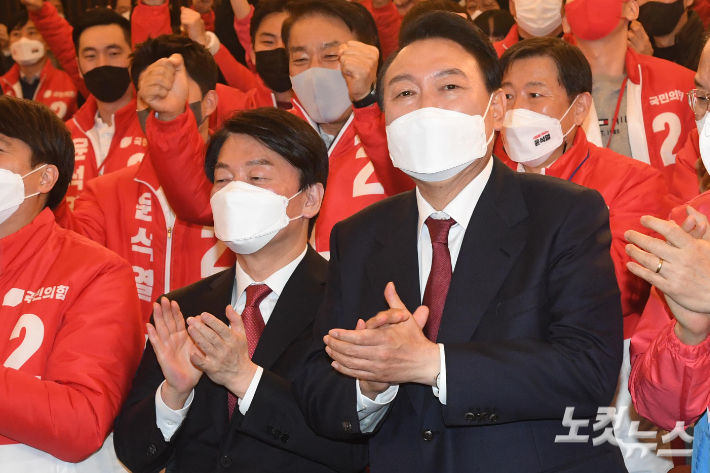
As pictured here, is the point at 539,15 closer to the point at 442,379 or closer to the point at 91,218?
the point at 91,218

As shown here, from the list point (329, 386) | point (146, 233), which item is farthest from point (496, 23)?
point (329, 386)

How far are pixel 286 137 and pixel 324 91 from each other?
832 millimetres

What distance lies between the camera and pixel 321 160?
305 cm

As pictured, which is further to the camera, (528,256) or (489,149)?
(489,149)

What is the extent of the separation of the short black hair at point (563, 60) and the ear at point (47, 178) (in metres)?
1.86

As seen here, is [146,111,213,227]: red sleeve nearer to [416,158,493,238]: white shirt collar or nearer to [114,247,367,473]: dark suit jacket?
[114,247,367,473]: dark suit jacket

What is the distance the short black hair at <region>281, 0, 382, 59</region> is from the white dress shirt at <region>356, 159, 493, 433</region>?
172 cm

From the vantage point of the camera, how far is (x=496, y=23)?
5.10 m

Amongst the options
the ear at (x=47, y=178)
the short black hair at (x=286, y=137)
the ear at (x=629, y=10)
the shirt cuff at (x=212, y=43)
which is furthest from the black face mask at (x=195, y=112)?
the ear at (x=629, y=10)

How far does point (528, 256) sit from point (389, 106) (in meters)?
0.61

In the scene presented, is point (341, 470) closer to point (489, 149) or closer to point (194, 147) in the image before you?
point (489, 149)

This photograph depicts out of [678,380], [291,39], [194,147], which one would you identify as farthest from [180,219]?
[678,380]

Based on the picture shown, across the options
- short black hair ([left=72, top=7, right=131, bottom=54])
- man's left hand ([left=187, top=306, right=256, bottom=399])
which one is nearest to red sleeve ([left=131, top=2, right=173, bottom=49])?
short black hair ([left=72, top=7, right=131, bottom=54])

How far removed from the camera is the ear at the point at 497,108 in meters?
2.47
